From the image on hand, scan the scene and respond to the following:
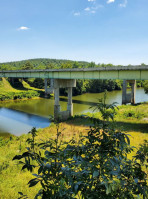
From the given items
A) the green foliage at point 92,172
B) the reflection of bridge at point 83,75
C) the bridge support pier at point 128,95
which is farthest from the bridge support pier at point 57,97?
the green foliage at point 92,172

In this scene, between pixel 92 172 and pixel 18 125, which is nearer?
pixel 92 172

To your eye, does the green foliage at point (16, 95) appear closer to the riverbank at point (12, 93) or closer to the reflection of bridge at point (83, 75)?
the riverbank at point (12, 93)

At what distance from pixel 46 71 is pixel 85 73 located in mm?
8546

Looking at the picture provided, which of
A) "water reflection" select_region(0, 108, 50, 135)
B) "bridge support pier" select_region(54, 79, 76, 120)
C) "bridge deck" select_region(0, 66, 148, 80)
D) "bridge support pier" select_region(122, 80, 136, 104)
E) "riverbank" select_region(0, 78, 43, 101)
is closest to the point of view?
"bridge deck" select_region(0, 66, 148, 80)

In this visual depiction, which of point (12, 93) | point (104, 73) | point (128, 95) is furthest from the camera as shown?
point (12, 93)

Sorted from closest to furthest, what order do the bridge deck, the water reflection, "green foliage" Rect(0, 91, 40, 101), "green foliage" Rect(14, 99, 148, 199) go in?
"green foliage" Rect(14, 99, 148, 199), the bridge deck, the water reflection, "green foliage" Rect(0, 91, 40, 101)

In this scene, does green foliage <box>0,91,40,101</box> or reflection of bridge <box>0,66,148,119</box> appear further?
green foliage <box>0,91,40,101</box>

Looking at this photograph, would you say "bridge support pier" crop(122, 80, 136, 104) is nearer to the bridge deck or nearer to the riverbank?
the bridge deck

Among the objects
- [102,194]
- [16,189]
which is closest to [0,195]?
[16,189]

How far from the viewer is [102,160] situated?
2.56 metres

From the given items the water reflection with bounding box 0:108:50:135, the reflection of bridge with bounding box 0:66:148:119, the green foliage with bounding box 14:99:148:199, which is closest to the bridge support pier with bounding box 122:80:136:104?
the reflection of bridge with bounding box 0:66:148:119

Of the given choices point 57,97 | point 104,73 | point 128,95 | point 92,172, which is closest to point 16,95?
point 57,97

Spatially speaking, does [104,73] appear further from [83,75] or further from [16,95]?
[16,95]

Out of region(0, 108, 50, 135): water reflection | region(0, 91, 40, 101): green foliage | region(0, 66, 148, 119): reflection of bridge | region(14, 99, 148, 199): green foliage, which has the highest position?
region(0, 66, 148, 119): reflection of bridge
